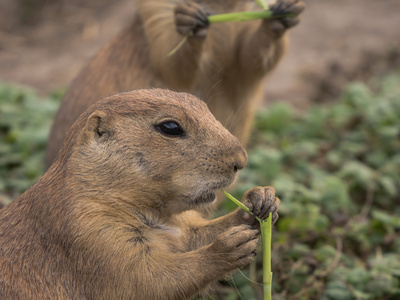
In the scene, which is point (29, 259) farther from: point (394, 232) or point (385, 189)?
point (385, 189)

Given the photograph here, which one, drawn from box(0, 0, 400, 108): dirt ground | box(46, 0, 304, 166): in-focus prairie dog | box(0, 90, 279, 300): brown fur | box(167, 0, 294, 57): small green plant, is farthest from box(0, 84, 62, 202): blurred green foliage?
box(0, 90, 279, 300): brown fur

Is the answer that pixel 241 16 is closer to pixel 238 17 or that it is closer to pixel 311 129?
pixel 238 17

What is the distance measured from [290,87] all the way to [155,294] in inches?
246

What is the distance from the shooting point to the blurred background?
4.52 meters

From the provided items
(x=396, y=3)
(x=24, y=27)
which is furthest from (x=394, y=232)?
(x=24, y=27)

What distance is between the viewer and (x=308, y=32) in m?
10.0

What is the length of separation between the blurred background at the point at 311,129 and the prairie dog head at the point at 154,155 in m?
0.84

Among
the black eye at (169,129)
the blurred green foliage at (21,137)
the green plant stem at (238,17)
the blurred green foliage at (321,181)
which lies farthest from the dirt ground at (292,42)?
the black eye at (169,129)

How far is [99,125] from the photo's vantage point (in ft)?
10.7

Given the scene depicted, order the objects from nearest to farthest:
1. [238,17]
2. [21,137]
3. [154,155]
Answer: [154,155] < [238,17] < [21,137]

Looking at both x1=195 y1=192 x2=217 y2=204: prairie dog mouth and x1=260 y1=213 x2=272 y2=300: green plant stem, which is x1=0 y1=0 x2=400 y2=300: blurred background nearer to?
x1=260 y1=213 x2=272 y2=300: green plant stem

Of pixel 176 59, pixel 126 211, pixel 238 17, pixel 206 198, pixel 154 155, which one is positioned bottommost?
pixel 126 211

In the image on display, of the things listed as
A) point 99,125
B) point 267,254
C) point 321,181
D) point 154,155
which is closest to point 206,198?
point 154,155

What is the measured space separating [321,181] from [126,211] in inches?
119
